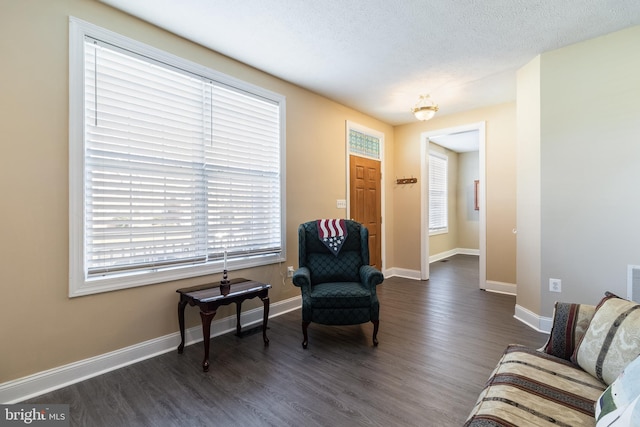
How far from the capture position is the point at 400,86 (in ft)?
12.0

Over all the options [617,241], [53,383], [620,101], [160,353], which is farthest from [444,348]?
[53,383]

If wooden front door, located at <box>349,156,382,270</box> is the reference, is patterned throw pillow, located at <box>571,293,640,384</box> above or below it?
below

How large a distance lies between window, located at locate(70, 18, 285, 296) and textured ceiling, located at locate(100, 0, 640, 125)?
39 centimetres

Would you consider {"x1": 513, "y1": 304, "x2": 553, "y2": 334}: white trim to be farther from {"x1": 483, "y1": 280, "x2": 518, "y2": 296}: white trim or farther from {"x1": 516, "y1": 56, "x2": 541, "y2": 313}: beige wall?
{"x1": 483, "y1": 280, "x2": 518, "y2": 296}: white trim

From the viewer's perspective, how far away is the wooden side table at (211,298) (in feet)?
7.50

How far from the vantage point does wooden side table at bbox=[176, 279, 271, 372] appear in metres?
2.29

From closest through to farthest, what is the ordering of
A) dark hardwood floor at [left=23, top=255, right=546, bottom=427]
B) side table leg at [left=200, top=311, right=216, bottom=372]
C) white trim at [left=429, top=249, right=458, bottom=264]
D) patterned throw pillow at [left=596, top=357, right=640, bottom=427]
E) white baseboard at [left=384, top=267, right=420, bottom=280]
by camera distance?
patterned throw pillow at [left=596, top=357, right=640, bottom=427] < dark hardwood floor at [left=23, top=255, right=546, bottom=427] < side table leg at [left=200, top=311, right=216, bottom=372] < white baseboard at [left=384, top=267, right=420, bottom=280] < white trim at [left=429, top=249, right=458, bottom=264]

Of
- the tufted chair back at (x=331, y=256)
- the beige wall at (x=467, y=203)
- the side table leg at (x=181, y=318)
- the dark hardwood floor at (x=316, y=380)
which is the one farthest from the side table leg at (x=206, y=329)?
the beige wall at (x=467, y=203)

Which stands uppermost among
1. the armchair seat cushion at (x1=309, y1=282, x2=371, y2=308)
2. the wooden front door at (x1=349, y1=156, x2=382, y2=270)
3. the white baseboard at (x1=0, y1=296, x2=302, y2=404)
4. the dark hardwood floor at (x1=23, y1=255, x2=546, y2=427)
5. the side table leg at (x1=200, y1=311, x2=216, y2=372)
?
the wooden front door at (x1=349, y1=156, x2=382, y2=270)

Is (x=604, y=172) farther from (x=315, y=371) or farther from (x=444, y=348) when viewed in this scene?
(x=315, y=371)

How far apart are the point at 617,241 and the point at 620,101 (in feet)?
4.02

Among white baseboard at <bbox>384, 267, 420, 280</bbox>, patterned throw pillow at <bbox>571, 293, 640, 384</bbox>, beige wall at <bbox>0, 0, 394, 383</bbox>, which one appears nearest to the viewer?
patterned throw pillow at <bbox>571, 293, 640, 384</bbox>

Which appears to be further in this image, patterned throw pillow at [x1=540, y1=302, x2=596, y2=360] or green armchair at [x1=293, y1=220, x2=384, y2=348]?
green armchair at [x1=293, y1=220, x2=384, y2=348]

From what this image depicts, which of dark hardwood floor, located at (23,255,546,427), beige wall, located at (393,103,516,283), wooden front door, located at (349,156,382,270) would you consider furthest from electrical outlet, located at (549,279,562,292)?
wooden front door, located at (349,156,382,270)
